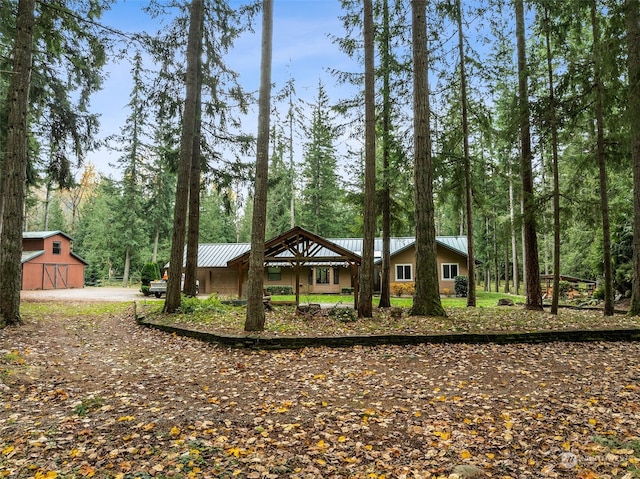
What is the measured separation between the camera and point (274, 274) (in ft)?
90.6

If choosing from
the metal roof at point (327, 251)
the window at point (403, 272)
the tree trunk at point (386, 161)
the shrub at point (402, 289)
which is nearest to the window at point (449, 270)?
the metal roof at point (327, 251)

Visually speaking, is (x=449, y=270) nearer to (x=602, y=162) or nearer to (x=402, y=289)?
(x=402, y=289)

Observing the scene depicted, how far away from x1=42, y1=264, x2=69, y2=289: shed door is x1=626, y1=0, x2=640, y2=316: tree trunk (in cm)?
3425

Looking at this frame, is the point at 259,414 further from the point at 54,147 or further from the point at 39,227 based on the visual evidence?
the point at 39,227

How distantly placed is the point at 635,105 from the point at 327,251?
18.9m

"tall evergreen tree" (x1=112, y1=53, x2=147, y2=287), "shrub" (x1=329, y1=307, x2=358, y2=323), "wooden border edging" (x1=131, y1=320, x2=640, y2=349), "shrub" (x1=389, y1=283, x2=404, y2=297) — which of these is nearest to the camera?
"wooden border edging" (x1=131, y1=320, x2=640, y2=349)

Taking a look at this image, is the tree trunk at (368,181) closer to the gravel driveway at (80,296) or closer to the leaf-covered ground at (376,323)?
the leaf-covered ground at (376,323)

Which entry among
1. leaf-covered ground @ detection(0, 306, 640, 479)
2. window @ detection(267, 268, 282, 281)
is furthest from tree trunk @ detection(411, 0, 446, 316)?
window @ detection(267, 268, 282, 281)

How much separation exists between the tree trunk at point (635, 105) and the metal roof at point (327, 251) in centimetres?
1447

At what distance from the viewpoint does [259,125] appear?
8312 millimetres

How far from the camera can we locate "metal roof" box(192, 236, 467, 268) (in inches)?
1015

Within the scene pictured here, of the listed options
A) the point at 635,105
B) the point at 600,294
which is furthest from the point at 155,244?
the point at 635,105

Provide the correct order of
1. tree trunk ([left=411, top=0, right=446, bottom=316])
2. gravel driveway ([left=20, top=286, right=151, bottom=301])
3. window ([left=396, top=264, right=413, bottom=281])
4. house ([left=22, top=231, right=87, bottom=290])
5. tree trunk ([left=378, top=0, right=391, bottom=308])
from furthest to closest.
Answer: house ([left=22, top=231, right=87, bottom=290]) < window ([left=396, top=264, right=413, bottom=281]) < gravel driveway ([left=20, top=286, right=151, bottom=301]) < tree trunk ([left=378, top=0, right=391, bottom=308]) < tree trunk ([left=411, top=0, right=446, bottom=316])

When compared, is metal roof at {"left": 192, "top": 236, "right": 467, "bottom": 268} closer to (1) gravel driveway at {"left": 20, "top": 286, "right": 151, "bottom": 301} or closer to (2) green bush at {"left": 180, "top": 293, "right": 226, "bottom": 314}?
(1) gravel driveway at {"left": 20, "top": 286, "right": 151, "bottom": 301}
